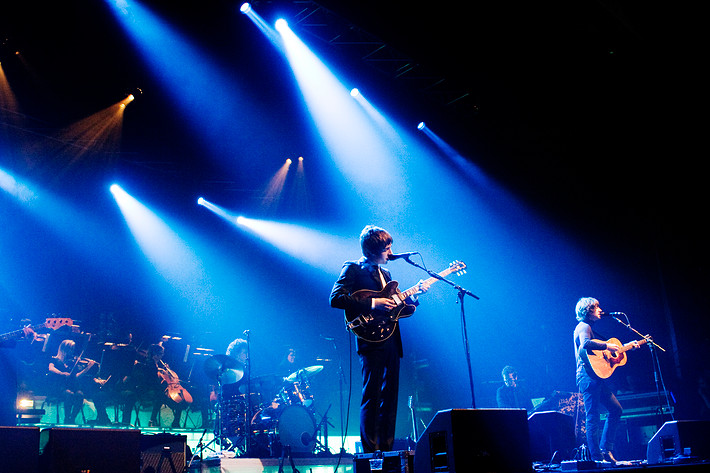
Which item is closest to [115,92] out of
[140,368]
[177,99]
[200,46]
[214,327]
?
[177,99]

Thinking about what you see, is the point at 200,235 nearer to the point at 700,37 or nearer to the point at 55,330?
the point at 55,330

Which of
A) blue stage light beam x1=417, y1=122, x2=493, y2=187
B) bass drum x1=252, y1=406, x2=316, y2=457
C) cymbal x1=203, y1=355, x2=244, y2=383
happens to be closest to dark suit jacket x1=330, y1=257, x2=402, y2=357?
bass drum x1=252, y1=406, x2=316, y2=457

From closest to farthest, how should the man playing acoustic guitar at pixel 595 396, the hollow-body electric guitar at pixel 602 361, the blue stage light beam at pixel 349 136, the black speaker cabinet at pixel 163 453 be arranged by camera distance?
the black speaker cabinet at pixel 163 453 < the man playing acoustic guitar at pixel 595 396 < the hollow-body electric guitar at pixel 602 361 < the blue stage light beam at pixel 349 136

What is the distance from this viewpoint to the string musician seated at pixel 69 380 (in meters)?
9.99

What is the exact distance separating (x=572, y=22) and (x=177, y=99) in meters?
6.66

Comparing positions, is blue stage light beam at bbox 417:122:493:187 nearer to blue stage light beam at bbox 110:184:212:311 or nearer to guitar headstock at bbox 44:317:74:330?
blue stage light beam at bbox 110:184:212:311

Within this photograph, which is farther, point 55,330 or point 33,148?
point 33,148

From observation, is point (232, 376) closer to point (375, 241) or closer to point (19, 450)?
point (375, 241)

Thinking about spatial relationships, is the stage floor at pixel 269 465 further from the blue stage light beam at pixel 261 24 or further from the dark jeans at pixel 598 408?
the blue stage light beam at pixel 261 24

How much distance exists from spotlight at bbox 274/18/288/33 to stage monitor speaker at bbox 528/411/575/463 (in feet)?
21.7

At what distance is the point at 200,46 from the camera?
31.0 ft

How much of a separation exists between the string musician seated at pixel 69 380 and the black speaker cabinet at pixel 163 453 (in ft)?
17.8

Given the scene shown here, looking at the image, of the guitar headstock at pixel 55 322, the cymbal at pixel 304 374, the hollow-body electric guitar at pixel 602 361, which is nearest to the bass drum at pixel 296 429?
the cymbal at pixel 304 374

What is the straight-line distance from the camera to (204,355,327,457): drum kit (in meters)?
8.36
